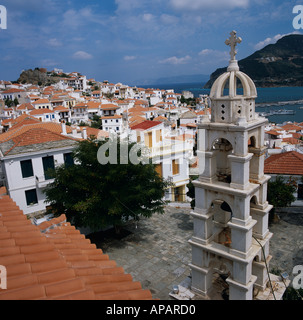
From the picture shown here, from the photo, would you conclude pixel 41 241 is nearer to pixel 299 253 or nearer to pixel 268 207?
pixel 268 207

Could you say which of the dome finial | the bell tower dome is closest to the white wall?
the bell tower dome

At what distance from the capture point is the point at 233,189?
23.2ft

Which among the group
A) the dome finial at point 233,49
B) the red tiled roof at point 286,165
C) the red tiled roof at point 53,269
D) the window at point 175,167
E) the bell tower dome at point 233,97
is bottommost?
the window at point 175,167

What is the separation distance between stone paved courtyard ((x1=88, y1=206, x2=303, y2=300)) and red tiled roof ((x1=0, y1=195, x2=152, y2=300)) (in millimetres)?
6881

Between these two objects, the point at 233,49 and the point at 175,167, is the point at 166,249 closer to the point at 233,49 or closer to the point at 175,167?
the point at 175,167

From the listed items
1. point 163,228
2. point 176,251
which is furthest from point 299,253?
point 163,228

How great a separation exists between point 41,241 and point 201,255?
4.63 metres

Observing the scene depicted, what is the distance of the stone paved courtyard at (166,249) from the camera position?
42.0ft

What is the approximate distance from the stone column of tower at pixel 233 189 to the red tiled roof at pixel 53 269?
3189mm

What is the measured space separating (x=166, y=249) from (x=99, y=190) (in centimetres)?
492

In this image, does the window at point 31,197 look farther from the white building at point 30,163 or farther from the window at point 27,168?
the window at point 27,168

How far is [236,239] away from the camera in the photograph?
7.27 metres

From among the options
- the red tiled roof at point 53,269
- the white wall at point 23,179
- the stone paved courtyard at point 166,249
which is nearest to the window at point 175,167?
the stone paved courtyard at point 166,249

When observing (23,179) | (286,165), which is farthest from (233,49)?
(23,179)
